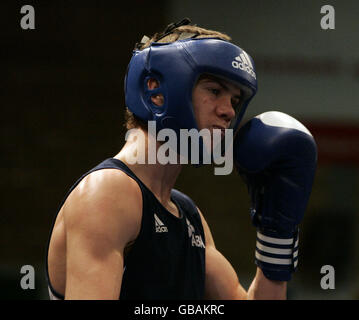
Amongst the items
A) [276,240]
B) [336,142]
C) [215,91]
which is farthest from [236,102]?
[336,142]

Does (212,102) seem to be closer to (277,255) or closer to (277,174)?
(277,174)

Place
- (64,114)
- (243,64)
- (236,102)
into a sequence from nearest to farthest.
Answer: (243,64), (236,102), (64,114)

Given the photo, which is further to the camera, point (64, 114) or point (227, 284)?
point (64, 114)

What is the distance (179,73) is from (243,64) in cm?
21

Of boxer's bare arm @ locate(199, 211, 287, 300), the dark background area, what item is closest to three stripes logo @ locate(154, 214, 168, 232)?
boxer's bare arm @ locate(199, 211, 287, 300)

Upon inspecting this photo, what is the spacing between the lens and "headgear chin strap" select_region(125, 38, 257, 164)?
1824 mm

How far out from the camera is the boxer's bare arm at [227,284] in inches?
83.5

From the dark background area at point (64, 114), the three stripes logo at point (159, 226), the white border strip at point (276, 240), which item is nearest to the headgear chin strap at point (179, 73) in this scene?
the three stripes logo at point (159, 226)

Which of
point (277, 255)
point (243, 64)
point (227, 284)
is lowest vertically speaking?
point (227, 284)

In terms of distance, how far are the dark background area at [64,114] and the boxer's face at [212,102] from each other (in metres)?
3.14

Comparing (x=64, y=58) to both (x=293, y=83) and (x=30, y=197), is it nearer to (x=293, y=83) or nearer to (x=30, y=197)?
(x=30, y=197)

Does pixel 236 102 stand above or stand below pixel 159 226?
above

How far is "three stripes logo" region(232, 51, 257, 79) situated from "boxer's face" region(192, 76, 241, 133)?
0.06 meters

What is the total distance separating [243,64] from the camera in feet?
6.20
